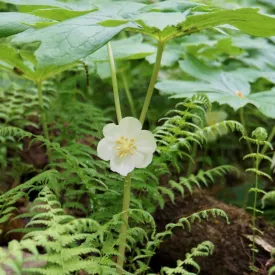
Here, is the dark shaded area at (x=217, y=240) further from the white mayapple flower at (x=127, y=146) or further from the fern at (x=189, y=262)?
the white mayapple flower at (x=127, y=146)

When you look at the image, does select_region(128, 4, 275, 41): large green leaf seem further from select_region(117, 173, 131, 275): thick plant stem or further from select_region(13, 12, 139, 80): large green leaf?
select_region(117, 173, 131, 275): thick plant stem

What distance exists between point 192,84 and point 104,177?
27.5 inches

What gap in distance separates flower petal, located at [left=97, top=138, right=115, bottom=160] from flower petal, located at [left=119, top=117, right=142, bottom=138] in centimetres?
5

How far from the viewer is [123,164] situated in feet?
3.87

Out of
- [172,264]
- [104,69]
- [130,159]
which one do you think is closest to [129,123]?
[130,159]

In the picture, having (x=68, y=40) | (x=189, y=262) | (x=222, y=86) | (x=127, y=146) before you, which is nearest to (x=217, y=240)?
(x=189, y=262)

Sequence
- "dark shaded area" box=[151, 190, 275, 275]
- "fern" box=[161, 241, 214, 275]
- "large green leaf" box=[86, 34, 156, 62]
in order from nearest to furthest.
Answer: "fern" box=[161, 241, 214, 275], "dark shaded area" box=[151, 190, 275, 275], "large green leaf" box=[86, 34, 156, 62]

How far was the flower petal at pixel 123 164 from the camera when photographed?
3.83ft

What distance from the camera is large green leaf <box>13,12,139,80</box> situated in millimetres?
951

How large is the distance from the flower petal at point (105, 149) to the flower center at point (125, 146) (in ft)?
0.07

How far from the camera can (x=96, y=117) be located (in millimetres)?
1574

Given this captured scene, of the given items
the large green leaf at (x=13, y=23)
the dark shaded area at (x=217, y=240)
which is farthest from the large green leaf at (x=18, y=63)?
the dark shaded area at (x=217, y=240)

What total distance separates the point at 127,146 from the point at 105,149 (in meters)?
0.06

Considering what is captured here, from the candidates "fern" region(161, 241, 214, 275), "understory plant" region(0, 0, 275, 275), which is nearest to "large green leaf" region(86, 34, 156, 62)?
"understory plant" region(0, 0, 275, 275)
